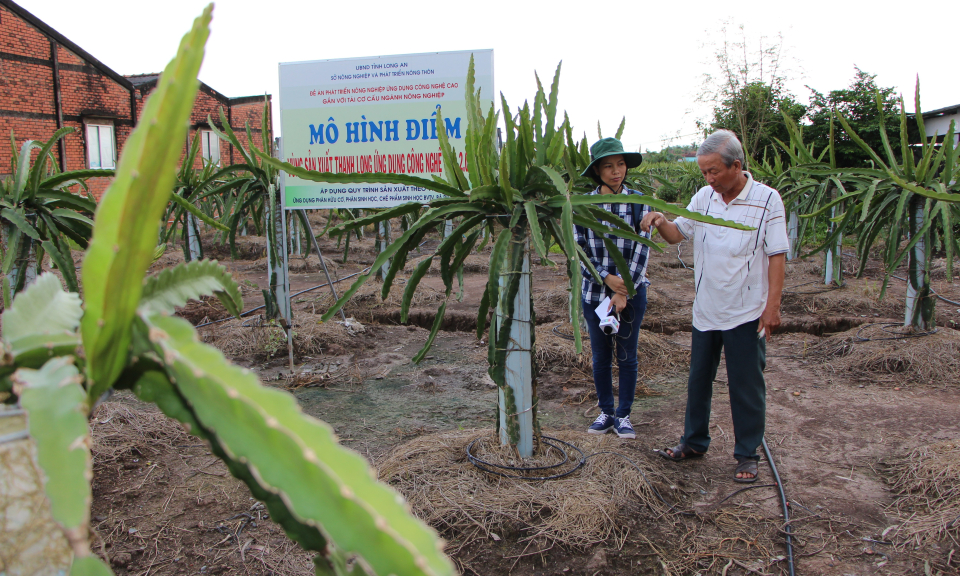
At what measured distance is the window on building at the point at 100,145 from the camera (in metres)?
15.9

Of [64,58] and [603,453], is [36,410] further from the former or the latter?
[64,58]

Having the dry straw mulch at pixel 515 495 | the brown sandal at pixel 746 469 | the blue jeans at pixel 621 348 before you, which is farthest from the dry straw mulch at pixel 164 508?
the brown sandal at pixel 746 469

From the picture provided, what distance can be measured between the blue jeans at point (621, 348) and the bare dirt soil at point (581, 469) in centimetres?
29

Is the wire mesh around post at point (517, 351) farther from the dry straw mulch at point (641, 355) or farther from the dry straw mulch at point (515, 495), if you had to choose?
the dry straw mulch at point (641, 355)

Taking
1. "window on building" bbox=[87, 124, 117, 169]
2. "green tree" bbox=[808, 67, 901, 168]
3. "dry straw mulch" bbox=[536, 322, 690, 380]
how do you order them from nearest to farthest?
"dry straw mulch" bbox=[536, 322, 690, 380] < "window on building" bbox=[87, 124, 117, 169] < "green tree" bbox=[808, 67, 901, 168]

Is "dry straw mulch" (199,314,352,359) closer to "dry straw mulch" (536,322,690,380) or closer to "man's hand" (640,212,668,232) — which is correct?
"dry straw mulch" (536,322,690,380)

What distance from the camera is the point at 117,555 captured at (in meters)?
2.42

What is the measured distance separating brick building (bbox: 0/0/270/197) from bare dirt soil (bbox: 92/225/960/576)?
35.3 feet

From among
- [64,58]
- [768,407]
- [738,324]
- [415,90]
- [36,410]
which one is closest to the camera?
[36,410]

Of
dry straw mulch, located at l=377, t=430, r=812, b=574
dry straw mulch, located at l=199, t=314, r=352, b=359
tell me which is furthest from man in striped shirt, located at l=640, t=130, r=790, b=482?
dry straw mulch, located at l=199, t=314, r=352, b=359

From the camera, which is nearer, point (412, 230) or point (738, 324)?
point (412, 230)

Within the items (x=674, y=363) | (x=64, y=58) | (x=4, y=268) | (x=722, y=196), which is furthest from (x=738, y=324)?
(x=64, y=58)

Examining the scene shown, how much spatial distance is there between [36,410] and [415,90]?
4121 mm

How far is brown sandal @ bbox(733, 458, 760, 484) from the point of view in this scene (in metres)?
3.01
